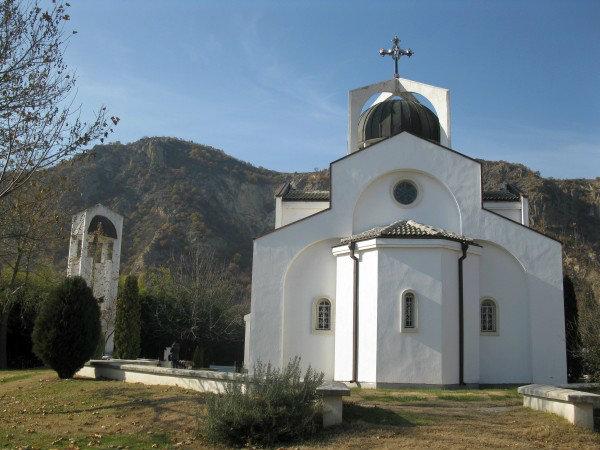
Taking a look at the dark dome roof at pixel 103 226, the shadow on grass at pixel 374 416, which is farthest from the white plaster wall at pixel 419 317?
the dark dome roof at pixel 103 226

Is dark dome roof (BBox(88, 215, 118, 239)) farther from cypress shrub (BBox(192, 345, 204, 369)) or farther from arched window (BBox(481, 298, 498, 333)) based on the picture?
arched window (BBox(481, 298, 498, 333))

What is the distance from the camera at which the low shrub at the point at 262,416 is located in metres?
10.3

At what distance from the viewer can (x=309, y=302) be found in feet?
68.0

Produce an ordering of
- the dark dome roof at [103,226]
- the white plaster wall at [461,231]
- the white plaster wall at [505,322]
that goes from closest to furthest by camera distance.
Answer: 1. the white plaster wall at [505,322]
2. the white plaster wall at [461,231]
3. the dark dome roof at [103,226]

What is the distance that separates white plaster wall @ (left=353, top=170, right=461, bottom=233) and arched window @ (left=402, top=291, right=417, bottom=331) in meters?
3.15

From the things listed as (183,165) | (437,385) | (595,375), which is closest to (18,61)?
(437,385)

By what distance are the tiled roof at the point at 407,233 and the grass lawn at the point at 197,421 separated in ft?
15.9

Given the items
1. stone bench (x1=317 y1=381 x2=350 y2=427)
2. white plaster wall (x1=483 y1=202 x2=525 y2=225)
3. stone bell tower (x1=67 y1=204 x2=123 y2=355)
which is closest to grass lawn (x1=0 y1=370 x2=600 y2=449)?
stone bench (x1=317 y1=381 x2=350 y2=427)

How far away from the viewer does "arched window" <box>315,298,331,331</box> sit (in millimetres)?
20625

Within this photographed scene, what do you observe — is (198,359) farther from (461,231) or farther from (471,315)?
(471,315)

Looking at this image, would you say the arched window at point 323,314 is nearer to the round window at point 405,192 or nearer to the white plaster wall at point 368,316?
the white plaster wall at point 368,316

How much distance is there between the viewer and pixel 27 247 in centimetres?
2283

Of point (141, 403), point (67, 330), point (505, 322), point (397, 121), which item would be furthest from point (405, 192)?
point (141, 403)

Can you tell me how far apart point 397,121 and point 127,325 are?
13632mm
